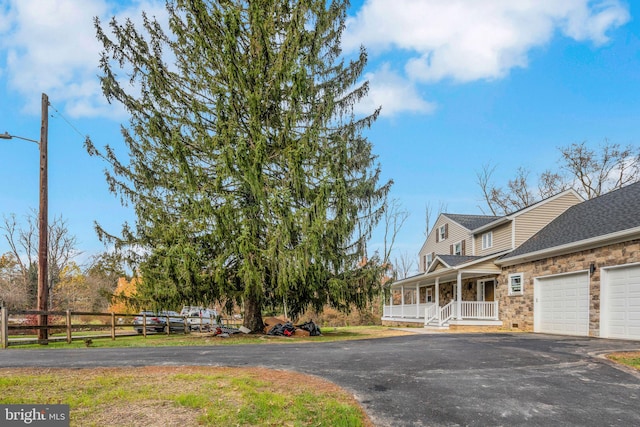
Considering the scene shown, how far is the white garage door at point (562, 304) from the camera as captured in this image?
1305cm

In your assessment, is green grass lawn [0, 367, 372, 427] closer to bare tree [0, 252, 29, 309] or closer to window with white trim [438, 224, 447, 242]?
window with white trim [438, 224, 447, 242]

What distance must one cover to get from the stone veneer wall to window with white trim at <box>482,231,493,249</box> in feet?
10.3

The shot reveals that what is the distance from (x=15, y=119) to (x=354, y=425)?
1999cm

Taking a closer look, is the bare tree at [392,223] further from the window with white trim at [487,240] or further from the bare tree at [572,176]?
the window with white trim at [487,240]

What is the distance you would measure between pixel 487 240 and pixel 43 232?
19.8 m

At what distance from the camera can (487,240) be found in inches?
829

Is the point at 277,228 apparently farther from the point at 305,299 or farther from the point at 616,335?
the point at 616,335

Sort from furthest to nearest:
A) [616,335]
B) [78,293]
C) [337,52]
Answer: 1. [78,293]
2. [337,52]
3. [616,335]

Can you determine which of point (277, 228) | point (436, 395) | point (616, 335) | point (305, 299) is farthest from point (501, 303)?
point (436, 395)

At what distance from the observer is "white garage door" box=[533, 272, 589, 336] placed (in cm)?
1305

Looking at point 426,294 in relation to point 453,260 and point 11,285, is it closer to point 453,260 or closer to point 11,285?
point 453,260

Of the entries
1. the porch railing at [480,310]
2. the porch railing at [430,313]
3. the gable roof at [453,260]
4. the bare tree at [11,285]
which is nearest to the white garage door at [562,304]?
the porch railing at [480,310]

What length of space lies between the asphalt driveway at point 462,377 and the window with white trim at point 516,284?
6.52 meters

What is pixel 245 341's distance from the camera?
12039 millimetres
